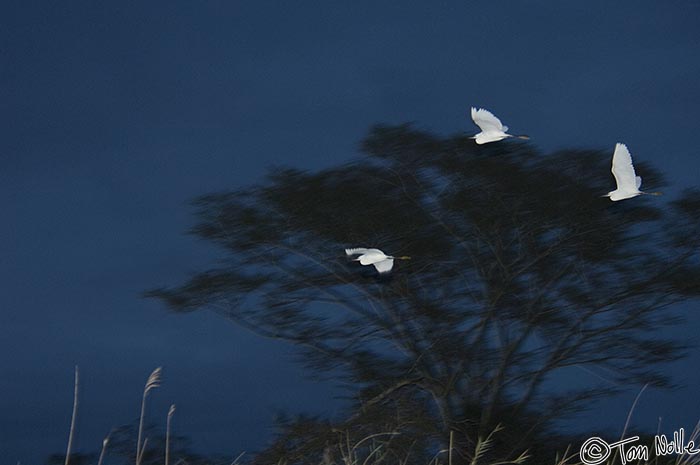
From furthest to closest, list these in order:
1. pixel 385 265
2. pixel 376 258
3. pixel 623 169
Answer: pixel 385 265 → pixel 376 258 → pixel 623 169

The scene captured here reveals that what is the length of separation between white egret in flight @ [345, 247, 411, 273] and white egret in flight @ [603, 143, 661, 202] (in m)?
1.89

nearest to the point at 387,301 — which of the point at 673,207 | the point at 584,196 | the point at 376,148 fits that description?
the point at 376,148

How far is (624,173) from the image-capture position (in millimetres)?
7508

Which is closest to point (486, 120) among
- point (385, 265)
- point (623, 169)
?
point (623, 169)

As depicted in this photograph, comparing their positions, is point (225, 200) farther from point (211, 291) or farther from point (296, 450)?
point (296, 450)

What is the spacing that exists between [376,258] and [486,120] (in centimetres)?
149

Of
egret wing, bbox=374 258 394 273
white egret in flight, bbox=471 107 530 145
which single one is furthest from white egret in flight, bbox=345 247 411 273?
white egret in flight, bbox=471 107 530 145

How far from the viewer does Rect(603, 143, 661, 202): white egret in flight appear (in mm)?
7355

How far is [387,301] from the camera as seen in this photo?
9.50 m

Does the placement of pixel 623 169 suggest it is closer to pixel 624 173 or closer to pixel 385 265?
pixel 624 173

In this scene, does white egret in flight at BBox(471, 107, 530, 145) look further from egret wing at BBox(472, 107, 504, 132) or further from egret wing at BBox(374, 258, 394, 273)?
egret wing at BBox(374, 258, 394, 273)

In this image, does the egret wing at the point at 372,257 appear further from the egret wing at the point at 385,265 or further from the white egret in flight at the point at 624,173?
the white egret in flight at the point at 624,173

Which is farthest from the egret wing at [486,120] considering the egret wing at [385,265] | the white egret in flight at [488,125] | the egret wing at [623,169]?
the egret wing at [385,265]

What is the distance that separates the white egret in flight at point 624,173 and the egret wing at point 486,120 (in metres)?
0.93
